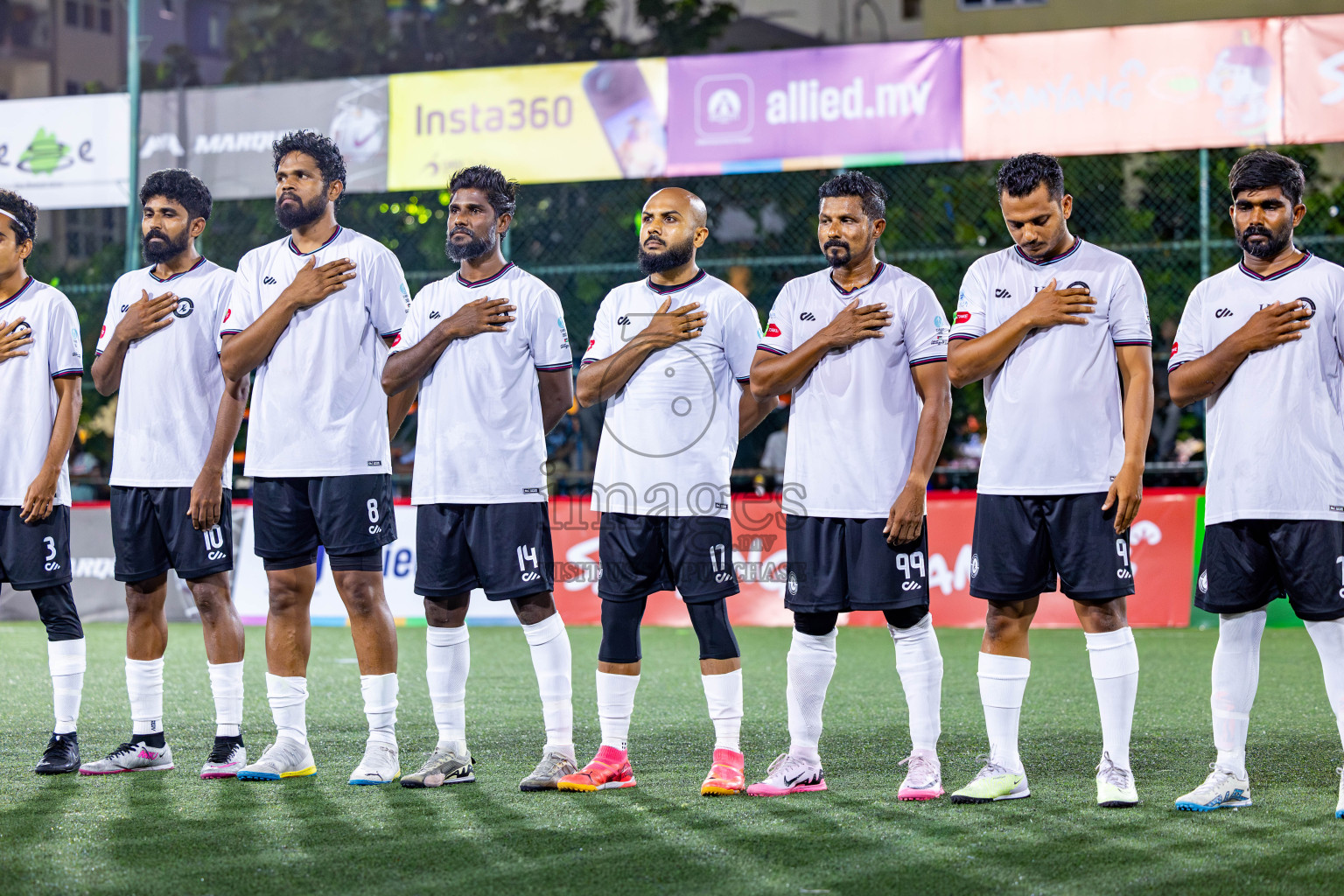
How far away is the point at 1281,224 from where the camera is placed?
4.96 meters

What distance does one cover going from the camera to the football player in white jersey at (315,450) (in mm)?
5477

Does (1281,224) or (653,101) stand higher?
(653,101)

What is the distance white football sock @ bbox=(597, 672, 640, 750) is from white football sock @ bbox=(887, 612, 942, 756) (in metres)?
1.05

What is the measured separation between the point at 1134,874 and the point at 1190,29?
10662 millimetres

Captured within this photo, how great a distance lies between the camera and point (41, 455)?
6.11 meters

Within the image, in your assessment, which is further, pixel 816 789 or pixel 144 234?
pixel 144 234

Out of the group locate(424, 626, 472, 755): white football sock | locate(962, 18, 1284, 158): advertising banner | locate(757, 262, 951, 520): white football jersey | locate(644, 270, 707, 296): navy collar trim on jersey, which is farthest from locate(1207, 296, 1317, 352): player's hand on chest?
locate(962, 18, 1284, 158): advertising banner

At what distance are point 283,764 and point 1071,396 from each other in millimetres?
3361

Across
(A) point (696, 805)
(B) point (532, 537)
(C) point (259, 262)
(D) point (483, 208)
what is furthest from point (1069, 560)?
(C) point (259, 262)

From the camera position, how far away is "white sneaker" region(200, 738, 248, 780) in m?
5.57

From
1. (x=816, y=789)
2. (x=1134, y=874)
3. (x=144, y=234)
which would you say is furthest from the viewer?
(x=144, y=234)

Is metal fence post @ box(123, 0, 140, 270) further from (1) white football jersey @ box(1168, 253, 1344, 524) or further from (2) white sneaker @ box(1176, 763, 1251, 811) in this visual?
(2) white sneaker @ box(1176, 763, 1251, 811)

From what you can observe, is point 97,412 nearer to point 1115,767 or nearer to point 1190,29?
point 1190,29

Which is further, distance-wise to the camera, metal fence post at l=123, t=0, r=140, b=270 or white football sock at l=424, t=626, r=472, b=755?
metal fence post at l=123, t=0, r=140, b=270
